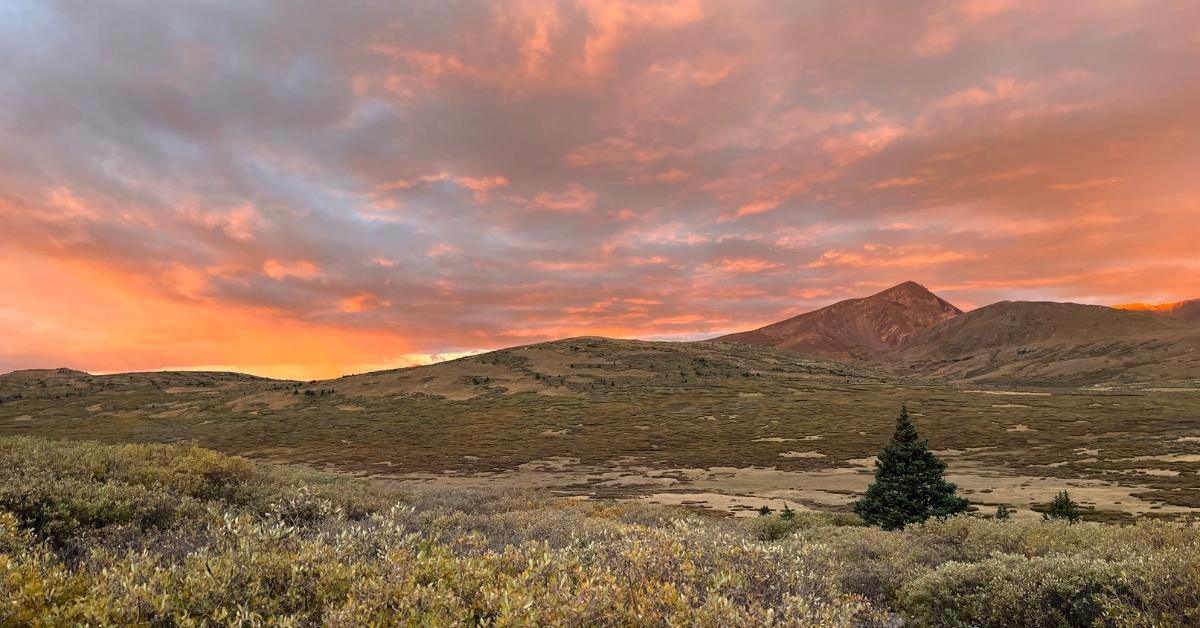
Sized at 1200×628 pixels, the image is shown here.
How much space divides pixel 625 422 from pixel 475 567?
97.0 m

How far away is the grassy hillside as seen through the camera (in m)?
60.2

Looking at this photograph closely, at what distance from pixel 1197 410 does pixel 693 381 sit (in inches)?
4032

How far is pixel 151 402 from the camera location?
14225 centimetres

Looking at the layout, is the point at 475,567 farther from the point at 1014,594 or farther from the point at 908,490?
the point at 908,490

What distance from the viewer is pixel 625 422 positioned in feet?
334

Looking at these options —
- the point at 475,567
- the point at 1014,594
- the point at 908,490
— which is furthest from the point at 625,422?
the point at 475,567

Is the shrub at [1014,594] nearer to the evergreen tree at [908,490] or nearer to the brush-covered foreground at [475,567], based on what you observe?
the brush-covered foreground at [475,567]

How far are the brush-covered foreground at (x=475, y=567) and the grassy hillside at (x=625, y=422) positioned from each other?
13.6 m

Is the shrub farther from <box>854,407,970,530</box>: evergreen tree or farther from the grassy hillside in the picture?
the grassy hillside

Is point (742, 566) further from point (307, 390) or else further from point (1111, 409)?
point (307, 390)

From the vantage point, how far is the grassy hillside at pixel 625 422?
2371 inches

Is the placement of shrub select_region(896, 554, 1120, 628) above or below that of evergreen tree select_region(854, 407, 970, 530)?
above

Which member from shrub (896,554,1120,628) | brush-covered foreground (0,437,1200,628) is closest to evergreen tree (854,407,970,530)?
brush-covered foreground (0,437,1200,628)

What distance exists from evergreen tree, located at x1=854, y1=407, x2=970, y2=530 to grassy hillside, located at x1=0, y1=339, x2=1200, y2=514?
20.1 metres
